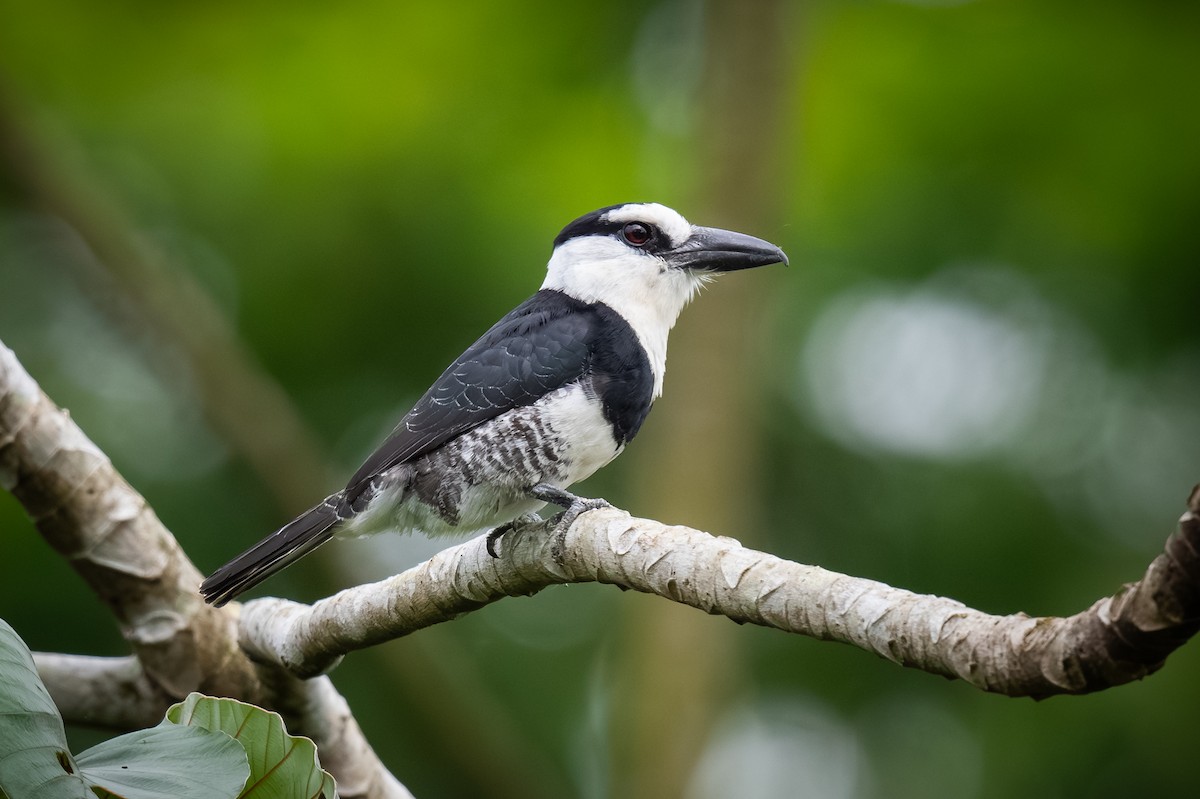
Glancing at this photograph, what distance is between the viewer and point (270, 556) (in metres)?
3.01

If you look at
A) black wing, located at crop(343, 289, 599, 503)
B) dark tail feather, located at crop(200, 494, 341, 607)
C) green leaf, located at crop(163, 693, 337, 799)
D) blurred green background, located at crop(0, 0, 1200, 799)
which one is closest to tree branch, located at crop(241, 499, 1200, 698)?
dark tail feather, located at crop(200, 494, 341, 607)

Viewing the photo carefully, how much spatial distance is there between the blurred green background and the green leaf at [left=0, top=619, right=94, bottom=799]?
11.5ft

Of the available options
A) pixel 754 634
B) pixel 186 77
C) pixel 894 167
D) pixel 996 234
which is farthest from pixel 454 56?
pixel 754 634

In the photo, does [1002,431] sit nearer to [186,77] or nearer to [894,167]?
[894,167]

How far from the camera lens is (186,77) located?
6504 millimetres

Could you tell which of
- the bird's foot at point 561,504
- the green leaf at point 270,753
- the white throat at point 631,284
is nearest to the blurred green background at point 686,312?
the white throat at point 631,284

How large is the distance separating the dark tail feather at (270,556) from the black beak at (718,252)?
131cm

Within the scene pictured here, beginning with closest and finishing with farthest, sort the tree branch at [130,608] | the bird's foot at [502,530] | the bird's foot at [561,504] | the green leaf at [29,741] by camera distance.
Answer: the green leaf at [29,741], the bird's foot at [561,504], the bird's foot at [502,530], the tree branch at [130,608]

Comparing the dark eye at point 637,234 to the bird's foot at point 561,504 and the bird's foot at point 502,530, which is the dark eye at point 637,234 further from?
the bird's foot at point 502,530

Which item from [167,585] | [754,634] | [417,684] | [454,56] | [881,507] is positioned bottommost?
[754,634]

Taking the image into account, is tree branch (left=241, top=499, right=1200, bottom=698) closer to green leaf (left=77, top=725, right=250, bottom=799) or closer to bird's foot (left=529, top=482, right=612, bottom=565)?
bird's foot (left=529, top=482, right=612, bottom=565)

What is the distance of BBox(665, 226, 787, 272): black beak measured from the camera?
3684 mm

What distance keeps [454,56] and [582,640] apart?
3210mm

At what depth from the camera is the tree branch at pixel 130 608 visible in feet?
10.2
